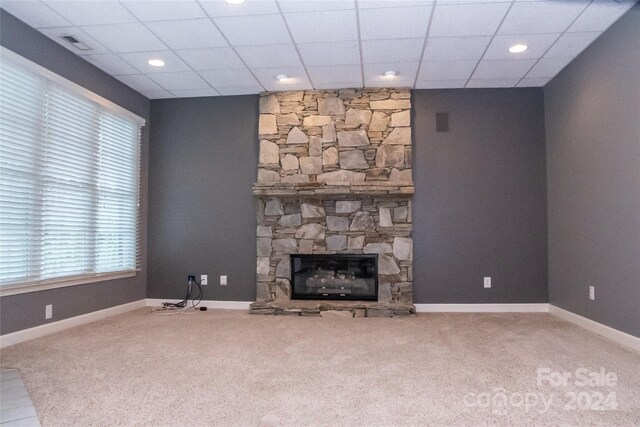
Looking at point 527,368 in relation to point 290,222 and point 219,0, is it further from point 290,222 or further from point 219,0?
point 219,0

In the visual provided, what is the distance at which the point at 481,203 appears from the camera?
4332 millimetres

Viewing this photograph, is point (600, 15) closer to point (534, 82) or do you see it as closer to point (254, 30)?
point (534, 82)

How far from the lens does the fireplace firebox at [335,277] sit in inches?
172

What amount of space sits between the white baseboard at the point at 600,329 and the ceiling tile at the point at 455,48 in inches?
104

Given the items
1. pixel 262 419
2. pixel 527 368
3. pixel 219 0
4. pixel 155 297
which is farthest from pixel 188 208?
pixel 527 368

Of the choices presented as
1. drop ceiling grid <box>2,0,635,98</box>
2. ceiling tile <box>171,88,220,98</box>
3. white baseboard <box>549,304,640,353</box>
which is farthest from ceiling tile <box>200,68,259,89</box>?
white baseboard <box>549,304,640,353</box>

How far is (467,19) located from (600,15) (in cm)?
100

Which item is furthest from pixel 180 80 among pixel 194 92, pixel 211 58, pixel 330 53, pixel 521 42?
pixel 521 42

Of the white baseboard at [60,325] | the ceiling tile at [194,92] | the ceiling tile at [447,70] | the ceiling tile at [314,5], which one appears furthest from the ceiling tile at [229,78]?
→ the white baseboard at [60,325]

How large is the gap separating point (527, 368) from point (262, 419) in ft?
5.56

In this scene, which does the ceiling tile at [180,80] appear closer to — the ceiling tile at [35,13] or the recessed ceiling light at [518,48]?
the ceiling tile at [35,13]

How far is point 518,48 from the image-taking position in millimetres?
3445

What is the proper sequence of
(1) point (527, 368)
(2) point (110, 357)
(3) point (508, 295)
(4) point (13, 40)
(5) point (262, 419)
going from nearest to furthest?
(5) point (262, 419), (1) point (527, 368), (2) point (110, 357), (4) point (13, 40), (3) point (508, 295)

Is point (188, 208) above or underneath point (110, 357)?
above
